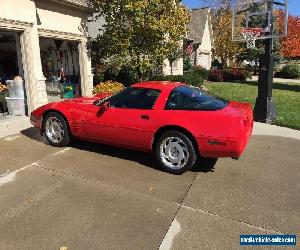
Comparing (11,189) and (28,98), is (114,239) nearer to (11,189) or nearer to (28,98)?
(11,189)

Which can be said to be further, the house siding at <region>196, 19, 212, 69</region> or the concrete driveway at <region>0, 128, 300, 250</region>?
the house siding at <region>196, 19, 212, 69</region>

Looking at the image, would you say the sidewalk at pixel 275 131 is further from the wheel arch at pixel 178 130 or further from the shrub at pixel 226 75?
the shrub at pixel 226 75

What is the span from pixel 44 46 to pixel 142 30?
13.5ft

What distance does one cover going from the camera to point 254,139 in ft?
25.5

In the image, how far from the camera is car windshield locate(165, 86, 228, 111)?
18.0ft

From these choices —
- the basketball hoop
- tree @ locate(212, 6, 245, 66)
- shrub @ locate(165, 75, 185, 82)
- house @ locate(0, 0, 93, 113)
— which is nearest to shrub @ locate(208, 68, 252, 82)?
shrub @ locate(165, 75, 185, 82)

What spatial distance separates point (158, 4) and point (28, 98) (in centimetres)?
630

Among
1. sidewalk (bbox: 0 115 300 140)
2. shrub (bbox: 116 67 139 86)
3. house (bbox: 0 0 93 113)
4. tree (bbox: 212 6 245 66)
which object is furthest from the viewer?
tree (bbox: 212 6 245 66)

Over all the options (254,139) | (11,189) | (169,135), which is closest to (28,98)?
(11,189)

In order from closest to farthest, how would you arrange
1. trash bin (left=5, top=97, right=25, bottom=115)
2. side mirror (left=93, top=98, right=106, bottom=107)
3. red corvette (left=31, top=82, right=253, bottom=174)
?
1. red corvette (left=31, top=82, right=253, bottom=174)
2. side mirror (left=93, top=98, right=106, bottom=107)
3. trash bin (left=5, top=97, right=25, bottom=115)

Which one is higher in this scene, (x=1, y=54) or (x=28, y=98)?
(x=1, y=54)

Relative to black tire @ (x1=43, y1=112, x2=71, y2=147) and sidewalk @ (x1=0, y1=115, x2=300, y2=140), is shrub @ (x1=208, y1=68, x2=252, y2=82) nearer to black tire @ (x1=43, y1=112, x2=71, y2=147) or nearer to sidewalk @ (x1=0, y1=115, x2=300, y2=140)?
sidewalk @ (x1=0, y1=115, x2=300, y2=140)

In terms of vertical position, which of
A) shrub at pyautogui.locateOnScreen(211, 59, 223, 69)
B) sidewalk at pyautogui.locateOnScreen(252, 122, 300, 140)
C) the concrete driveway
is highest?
shrub at pyautogui.locateOnScreen(211, 59, 223, 69)

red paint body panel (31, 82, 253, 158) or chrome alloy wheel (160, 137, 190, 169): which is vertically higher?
red paint body panel (31, 82, 253, 158)
